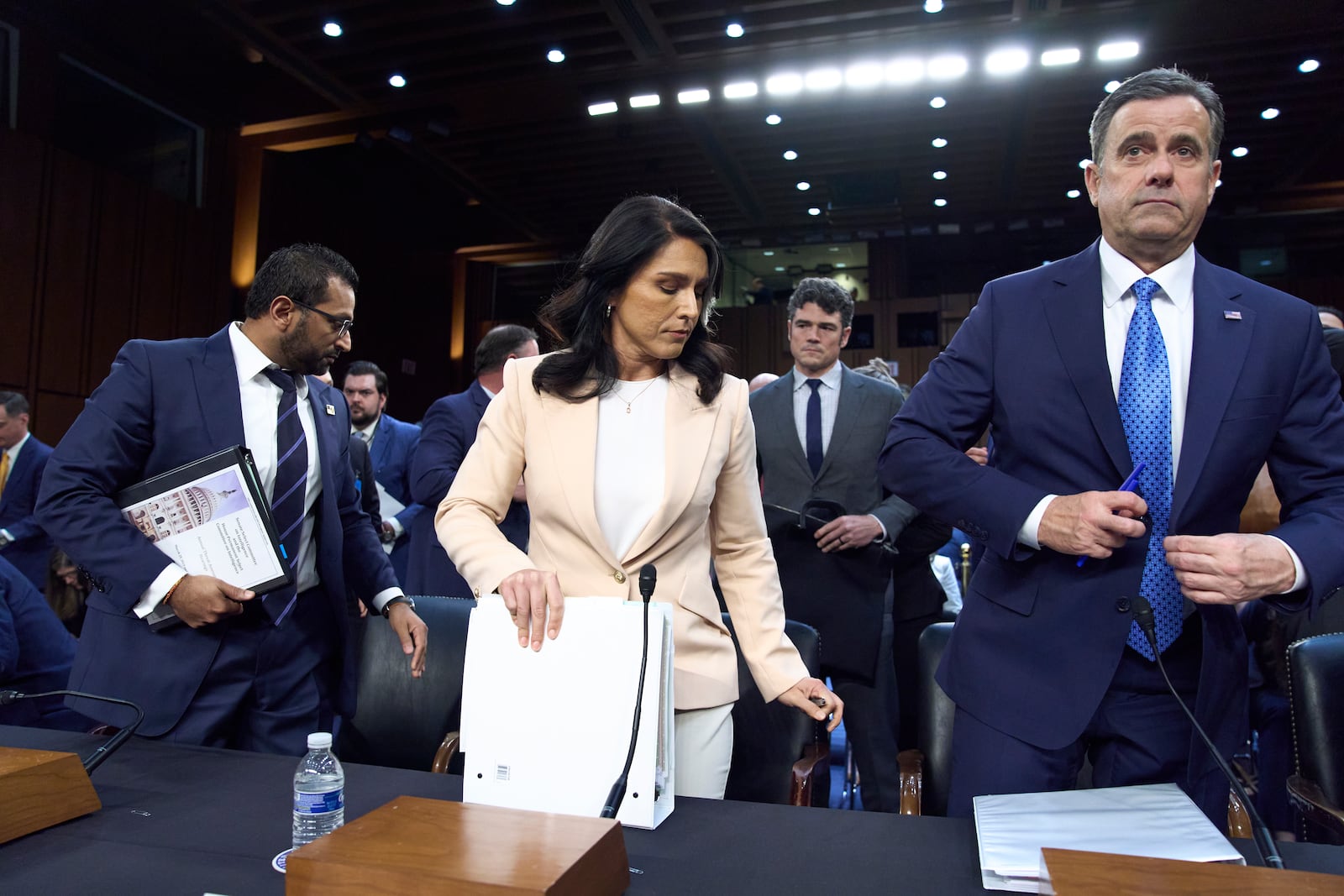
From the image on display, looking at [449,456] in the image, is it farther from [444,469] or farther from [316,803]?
[316,803]

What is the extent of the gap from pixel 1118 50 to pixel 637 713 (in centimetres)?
789

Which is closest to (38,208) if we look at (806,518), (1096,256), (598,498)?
(806,518)

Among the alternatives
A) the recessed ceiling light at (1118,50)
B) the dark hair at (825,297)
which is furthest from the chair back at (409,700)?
the recessed ceiling light at (1118,50)

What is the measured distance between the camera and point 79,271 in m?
7.64

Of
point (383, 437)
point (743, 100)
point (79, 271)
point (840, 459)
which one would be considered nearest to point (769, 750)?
point (840, 459)

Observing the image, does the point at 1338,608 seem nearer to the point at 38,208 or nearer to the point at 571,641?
the point at 571,641

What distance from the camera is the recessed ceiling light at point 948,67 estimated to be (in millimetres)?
7500

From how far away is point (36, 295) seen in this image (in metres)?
7.27

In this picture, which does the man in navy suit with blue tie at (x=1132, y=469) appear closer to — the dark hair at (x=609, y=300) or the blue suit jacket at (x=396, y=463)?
the dark hair at (x=609, y=300)

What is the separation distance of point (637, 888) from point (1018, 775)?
26.1 inches

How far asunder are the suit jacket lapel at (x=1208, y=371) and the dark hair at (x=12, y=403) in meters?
6.41

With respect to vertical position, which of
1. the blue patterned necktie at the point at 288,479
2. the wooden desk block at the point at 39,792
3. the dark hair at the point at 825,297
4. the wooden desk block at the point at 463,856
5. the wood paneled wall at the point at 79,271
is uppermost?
the wood paneled wall at the point at 79,271

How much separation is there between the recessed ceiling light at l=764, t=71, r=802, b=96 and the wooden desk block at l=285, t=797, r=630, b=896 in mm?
7805

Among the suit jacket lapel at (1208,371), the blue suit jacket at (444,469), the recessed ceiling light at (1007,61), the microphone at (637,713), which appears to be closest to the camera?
the microphone at (637,713)
